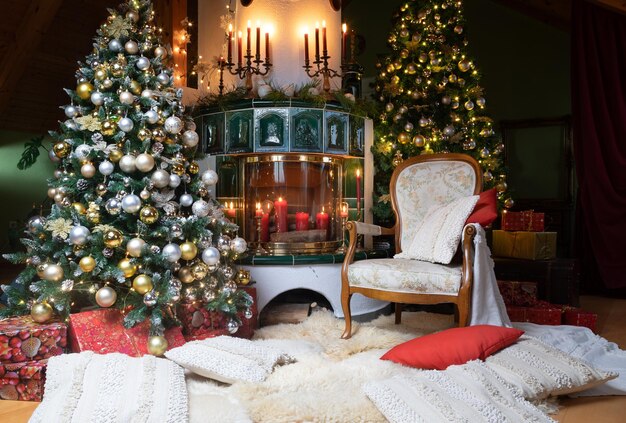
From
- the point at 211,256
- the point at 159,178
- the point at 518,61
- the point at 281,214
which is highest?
the point at 518,61

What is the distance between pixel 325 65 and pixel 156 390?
103 inches

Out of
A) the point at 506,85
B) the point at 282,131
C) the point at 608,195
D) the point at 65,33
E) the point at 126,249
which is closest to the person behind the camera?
the point at 126,249

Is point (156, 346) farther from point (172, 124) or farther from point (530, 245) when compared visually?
point (530, 245)

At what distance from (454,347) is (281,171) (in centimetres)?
192

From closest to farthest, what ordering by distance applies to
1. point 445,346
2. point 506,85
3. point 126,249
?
point 445,346 < point 126,249 < point 506,85

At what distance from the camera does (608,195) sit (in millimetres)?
4152

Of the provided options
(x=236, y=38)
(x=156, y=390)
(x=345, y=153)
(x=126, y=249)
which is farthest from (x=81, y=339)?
(x=236, y=38)

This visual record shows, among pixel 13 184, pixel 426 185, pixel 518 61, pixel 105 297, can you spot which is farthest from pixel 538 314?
pixel 13 184

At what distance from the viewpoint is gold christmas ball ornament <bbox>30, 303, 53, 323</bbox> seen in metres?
2.27

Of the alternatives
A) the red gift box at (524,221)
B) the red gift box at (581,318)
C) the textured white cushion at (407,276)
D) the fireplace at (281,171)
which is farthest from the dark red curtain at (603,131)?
the textured white cushion at (407,276)

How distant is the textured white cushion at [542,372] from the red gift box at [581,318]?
3.61ft

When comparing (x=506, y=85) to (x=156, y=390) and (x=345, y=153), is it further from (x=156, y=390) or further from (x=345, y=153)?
(x=156, y=390)

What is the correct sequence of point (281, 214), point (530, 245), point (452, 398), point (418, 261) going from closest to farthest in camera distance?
point (452, 398)
point (418, 261)
point (281, 214)
point (530, 245)

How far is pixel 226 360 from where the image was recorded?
211 centimetres
